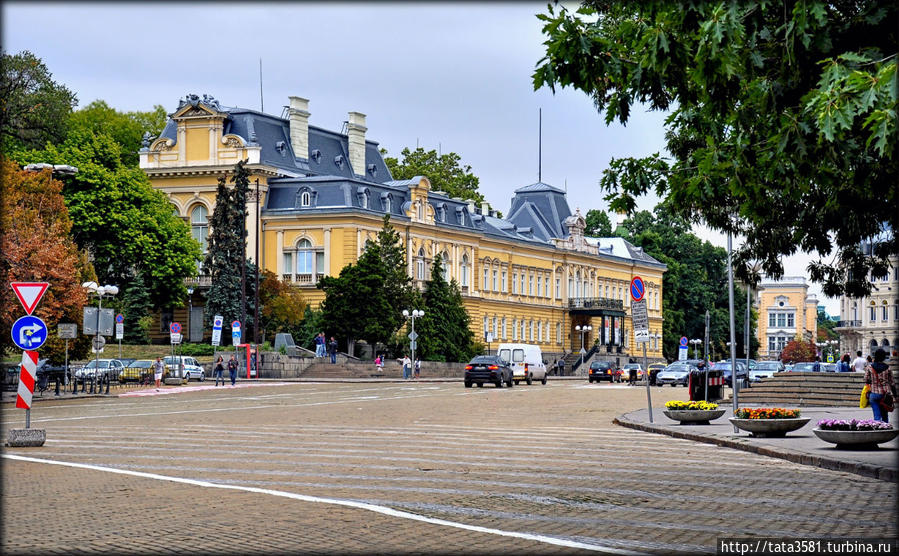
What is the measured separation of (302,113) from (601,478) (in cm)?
8102

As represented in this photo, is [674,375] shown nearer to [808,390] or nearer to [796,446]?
[808,390]

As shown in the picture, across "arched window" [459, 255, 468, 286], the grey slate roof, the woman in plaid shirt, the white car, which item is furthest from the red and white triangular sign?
"arched window" [459, 255, 468, 286]

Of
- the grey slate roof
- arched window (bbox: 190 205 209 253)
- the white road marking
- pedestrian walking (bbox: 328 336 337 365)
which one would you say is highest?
the grey slate roof

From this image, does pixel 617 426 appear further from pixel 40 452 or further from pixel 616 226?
pixel 616 226

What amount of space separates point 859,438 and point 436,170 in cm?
9300

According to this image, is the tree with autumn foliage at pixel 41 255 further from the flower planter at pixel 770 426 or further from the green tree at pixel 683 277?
the green tree at pixel 683 277

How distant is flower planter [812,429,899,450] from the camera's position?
2248 cm

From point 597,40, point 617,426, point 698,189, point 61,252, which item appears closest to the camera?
point 597,40

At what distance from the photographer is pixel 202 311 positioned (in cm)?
9144

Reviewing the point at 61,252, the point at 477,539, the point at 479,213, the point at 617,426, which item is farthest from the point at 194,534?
the point at 479,213

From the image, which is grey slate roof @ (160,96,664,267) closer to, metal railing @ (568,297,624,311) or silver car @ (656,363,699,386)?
metal railing @ (568,297,624,311)

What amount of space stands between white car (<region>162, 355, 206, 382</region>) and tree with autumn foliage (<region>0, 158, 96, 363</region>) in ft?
48.7

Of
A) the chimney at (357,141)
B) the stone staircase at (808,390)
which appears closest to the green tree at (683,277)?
the chimney at (357,141)

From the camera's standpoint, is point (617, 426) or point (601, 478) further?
point (617, 426)
